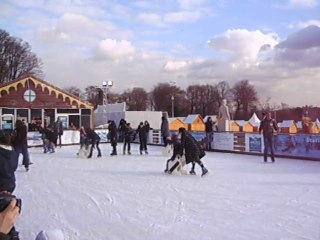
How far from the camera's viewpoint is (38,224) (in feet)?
20.4

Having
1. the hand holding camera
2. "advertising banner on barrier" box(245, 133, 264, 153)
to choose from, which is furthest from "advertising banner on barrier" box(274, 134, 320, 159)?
the hand holding camera

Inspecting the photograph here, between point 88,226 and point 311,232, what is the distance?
2944mm

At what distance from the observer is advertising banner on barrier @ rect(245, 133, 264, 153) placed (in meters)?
A: 16.9

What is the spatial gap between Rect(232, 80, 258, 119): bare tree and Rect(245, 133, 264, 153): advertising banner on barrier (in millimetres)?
59227

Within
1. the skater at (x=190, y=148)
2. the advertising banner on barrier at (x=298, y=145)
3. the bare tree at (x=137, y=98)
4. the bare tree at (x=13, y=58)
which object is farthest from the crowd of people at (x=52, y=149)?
the bare tree at (x=137, y=98)

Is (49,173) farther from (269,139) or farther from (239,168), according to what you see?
(269,139)

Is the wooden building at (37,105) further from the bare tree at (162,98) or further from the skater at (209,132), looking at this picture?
the bare tree at (162,98)

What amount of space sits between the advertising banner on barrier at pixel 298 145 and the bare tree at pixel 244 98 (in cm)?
6069

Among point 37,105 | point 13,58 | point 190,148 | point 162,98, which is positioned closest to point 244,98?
point 162,98

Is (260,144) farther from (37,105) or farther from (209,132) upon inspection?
(37,105)

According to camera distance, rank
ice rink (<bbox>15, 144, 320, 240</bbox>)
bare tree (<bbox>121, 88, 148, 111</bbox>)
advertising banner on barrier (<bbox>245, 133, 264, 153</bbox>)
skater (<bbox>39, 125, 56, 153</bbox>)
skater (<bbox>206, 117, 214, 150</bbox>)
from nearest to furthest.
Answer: ice rink (<bbox>15, 144, 320, 240</bbox>), advertising banner on barrier (<bbox>245, 133, 264, 153</bbox>), skater (<bbox>39, 125, 56, 153</bbox>), skater (<bbox>206, 117, 214, 150</bbox>), bare tree (<bbox>121, 88, 148, 111</bbox>)

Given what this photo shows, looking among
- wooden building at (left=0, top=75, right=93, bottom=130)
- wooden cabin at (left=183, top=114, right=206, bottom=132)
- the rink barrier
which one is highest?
wooden building at (left=0, top=75, right=93, bottom=130)

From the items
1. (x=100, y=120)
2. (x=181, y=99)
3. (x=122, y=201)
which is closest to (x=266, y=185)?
(x=122, y=201)

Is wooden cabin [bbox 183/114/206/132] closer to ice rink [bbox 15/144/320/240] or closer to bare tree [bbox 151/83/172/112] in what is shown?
bare tree [bbox 151/83/172/112]
